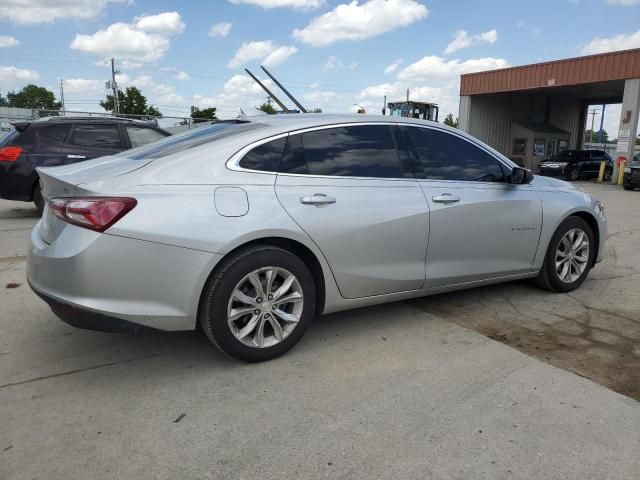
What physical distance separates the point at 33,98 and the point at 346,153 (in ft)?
339

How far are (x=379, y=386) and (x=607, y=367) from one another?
4.96 feet

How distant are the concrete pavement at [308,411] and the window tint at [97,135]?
18.1 feet

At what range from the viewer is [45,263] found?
295 centimetres

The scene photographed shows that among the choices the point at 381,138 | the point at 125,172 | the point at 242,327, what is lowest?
the point at 242,327

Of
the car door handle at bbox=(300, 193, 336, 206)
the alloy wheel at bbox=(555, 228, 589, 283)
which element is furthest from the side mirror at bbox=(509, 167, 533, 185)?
the car door handle at bbox=(300, 193, 336, 206)

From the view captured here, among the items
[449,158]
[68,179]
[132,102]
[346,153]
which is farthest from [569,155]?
[132,102]

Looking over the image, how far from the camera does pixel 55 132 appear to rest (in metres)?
8.49

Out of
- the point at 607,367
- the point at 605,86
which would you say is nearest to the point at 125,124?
the point at 607,367

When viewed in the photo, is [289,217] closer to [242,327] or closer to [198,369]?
[242,327]

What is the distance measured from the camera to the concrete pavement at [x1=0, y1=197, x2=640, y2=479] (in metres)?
2.34

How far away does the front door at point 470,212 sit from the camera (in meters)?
3.93

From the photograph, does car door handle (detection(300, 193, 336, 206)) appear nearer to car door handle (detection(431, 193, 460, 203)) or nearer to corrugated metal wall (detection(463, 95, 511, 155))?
car door handle (detection(431, 193, 460, 203))

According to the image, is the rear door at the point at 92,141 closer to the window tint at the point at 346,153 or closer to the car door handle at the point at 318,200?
the window tint at the point at 346,153

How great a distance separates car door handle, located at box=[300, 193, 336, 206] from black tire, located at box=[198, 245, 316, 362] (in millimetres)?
351
